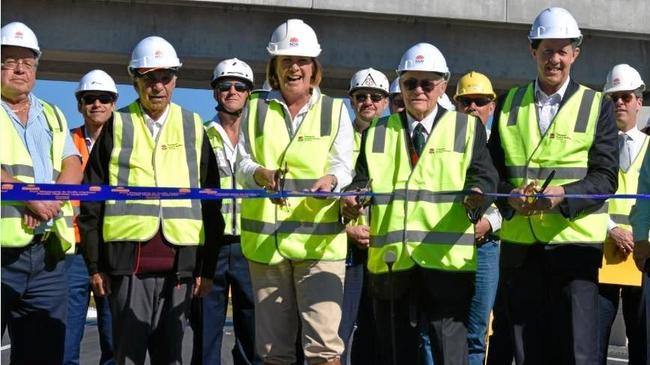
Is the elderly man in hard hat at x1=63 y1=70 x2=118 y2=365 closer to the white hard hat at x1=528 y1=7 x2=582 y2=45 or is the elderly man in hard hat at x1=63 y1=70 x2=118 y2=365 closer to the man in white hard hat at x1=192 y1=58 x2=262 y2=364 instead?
the man in white hard hat at x1=192 y1=58 x2=262 y2=364

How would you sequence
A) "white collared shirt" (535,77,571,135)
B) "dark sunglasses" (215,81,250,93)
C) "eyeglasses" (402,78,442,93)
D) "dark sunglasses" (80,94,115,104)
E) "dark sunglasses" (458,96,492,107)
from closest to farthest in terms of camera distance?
"white collared shirt" (535,77,571,135)
"eyeglasses" (402,78,442,93)
"dark sunglasses" (215,81,250,93)
"dark sunglasses" (458,96,492,107)
"dark sunglasses" (80,94,115,104)

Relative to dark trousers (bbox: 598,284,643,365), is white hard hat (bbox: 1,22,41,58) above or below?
above

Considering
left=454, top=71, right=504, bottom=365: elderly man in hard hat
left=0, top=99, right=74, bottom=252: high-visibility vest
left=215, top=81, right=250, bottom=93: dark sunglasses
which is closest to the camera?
left=0, top=99, right=74, bottom=252: high-visibility vest

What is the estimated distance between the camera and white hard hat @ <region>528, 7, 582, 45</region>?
734cm

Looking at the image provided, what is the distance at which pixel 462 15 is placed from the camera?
18.9 metres

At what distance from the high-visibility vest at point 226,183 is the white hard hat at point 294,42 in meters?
1.57

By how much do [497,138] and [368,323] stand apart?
95.4 inches

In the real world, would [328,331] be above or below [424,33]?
below

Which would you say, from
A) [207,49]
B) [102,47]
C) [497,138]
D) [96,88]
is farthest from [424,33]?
[497,138]

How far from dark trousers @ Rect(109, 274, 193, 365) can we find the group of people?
10 mm

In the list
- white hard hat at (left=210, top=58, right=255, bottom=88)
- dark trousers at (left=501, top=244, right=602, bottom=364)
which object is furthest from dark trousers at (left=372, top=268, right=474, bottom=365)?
white hard hat at (left=210, top=58, right=255, bottom=88)

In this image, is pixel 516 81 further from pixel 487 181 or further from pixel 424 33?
pixel 487 181

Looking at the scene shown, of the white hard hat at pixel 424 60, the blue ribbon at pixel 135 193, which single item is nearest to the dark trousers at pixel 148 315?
the blue ribbon at pixel 135 193

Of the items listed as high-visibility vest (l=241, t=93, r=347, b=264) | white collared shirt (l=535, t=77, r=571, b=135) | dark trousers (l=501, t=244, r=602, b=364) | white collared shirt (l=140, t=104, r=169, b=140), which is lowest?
dark trousers (l=501, t=244, r=602, b=364)
